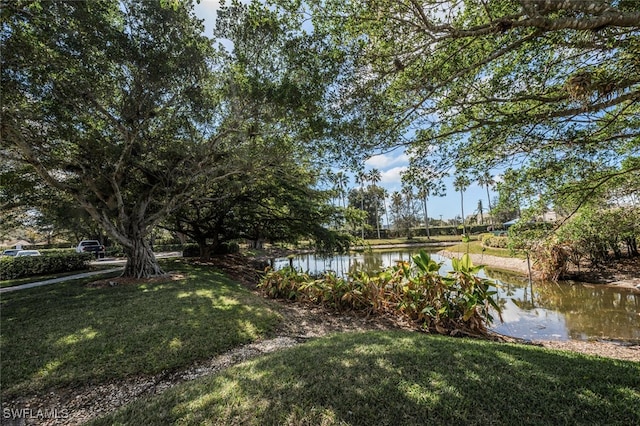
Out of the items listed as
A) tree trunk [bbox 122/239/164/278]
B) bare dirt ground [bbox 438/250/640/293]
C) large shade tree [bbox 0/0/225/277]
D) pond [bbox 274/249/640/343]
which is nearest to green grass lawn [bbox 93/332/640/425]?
pond [bbox 274/249/640/343]

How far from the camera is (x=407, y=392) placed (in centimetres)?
267

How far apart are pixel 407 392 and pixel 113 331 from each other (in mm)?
5084

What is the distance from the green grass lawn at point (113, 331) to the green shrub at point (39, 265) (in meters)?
5.52

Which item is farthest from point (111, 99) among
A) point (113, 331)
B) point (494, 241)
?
point (494, 241)

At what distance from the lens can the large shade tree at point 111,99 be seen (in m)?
6.32

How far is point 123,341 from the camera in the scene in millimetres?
4668

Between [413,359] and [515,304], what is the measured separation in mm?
8575

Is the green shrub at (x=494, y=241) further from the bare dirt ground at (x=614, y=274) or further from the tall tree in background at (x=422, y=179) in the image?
the tall tree in background at (x=422, y=179)

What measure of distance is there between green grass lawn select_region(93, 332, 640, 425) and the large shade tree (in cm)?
586

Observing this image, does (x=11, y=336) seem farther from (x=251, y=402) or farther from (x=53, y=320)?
(x=251, y=402)

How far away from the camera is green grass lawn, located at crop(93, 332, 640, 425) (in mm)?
2396

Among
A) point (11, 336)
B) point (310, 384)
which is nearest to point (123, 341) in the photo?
point (11, 336)

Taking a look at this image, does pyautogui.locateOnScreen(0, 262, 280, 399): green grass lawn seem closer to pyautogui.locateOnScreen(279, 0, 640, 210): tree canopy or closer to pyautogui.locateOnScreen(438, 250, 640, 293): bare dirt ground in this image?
pyautogui.locateOnScreen(279, 0, 640, 210): tree canopy

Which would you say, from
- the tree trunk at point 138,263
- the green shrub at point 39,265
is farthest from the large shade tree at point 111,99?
the green shrub at point 39,265
